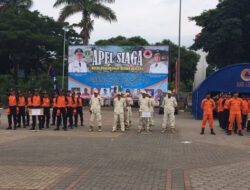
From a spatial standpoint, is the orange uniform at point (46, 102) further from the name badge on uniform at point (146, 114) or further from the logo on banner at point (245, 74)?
the logo on banner at point (245, 74)

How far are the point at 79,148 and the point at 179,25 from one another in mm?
26511

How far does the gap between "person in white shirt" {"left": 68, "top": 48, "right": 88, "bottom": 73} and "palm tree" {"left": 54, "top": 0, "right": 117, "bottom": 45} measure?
4.06 m

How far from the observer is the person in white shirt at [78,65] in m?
30.8

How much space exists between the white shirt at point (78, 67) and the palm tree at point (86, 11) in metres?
4.50

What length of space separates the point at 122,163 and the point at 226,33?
2131cm

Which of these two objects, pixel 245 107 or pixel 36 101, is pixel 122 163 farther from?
pixel 245 107

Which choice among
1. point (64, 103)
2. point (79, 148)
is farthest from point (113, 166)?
point (64, 103)

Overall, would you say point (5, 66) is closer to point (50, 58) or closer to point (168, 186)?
point (50, 58)

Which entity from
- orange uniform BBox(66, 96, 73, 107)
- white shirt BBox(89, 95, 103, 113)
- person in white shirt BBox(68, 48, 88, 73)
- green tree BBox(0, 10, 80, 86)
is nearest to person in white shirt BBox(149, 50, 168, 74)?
person in white shirt BBox(68, 48, 88, 73)

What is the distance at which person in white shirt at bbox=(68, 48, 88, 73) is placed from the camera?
3075 cm

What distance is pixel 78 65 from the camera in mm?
30797

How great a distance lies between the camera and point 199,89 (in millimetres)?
23312

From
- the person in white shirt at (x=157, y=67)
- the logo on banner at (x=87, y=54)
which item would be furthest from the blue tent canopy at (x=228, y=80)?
the logo on banner at (x=87, y=54)

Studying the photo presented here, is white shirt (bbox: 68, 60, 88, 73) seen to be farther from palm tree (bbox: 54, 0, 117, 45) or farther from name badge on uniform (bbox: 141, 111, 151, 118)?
name badge on uniform (bbox: 141, 111, 151, 118)
